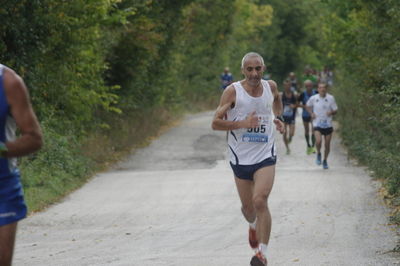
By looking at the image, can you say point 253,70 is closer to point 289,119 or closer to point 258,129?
point 258,129

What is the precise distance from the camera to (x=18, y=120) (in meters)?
4.82

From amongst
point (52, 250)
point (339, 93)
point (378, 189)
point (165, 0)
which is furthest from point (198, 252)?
point (165, 0)

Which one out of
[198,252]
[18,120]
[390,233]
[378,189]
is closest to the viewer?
[18,120]

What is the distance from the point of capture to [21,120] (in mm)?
4805

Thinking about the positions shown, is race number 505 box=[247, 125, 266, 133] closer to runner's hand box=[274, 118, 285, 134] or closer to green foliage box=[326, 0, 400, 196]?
runner's hand box=[274, 118, 285, 134]

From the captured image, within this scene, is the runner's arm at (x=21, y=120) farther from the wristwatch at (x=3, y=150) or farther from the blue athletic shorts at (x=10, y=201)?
the blue athletic shorts at (x=10, y=201)

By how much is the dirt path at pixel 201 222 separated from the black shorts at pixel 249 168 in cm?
94

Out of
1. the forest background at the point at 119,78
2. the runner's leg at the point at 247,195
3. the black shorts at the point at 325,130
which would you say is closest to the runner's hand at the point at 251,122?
the runner's leg at the point at 247,195

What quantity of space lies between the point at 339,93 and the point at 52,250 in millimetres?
20446

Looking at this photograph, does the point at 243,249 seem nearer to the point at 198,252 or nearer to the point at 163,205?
the point at 198,252

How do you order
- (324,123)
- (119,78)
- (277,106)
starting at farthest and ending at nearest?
(119,78) < (324,123) < (277,106)

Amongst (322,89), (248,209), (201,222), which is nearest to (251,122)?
(248,209)

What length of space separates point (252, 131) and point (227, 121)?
290 millimetres

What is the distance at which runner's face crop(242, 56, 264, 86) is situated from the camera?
8.31 metres
